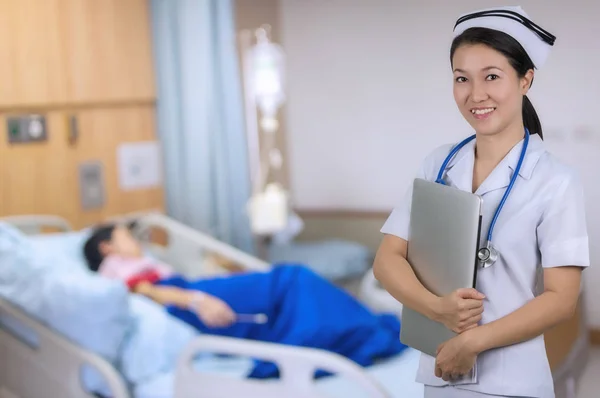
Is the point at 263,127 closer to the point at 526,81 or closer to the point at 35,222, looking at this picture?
the point at 35,222

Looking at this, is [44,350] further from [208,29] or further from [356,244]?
[208,29]

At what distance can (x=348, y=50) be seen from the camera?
1279 millimetres

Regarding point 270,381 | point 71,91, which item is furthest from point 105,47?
point 270,381

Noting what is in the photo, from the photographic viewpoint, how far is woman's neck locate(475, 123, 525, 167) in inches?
19.7

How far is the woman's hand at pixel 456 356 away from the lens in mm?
495

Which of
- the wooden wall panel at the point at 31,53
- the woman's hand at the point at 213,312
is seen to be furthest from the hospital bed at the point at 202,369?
the wooden wall panel at the point at 31,53

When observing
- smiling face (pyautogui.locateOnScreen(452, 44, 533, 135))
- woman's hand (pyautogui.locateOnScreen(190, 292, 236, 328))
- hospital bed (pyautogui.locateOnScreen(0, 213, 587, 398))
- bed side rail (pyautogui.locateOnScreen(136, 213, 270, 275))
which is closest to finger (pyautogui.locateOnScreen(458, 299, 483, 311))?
smiling face (pyautogui.locateOnScreen(452, 44, 533, 135))

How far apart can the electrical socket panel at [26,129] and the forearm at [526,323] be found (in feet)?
5.95

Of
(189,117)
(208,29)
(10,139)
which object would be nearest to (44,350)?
(10,139)

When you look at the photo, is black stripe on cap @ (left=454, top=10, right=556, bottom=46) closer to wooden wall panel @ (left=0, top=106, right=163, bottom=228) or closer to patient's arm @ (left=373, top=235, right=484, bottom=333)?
patient's arm @ (left=373, top=235, right=484, bottom=333)

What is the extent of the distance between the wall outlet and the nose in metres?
1.93

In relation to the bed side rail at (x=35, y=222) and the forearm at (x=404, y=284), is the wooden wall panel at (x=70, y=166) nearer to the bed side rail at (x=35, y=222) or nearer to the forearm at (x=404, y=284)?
the bed side rail at (x=35, y=222)

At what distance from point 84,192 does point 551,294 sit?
6.44ft

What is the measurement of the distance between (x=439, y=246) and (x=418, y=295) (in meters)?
0.04
